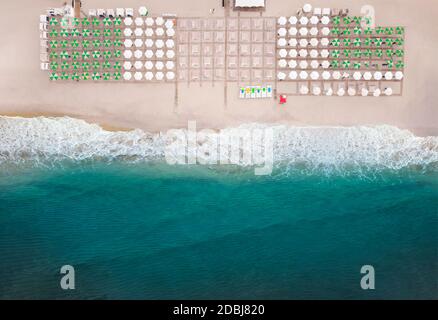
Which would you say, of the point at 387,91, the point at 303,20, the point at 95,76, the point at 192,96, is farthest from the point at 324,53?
the point at 95,76

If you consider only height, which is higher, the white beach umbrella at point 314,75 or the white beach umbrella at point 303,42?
the white beach umbrella at point 303,42

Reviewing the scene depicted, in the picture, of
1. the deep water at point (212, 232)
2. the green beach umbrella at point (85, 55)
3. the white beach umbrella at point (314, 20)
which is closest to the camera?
the deep water at point (212, 232)

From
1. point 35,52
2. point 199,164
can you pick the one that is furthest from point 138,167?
point 35,52

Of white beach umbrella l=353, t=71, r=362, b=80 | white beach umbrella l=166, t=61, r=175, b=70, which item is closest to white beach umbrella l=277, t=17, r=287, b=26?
white beach umbrella l=353, t=71, r=362, b=80

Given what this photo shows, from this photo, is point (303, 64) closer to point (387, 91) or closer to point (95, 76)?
point (387, 91)

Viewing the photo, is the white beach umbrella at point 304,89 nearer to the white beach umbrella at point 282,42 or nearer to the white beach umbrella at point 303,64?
the white beach umbrella at point 303,64

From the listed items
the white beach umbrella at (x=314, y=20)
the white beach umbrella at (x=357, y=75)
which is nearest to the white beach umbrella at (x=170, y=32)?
the white beach umbrella at (x=314, y=20)

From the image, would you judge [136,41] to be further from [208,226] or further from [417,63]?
[417,63]

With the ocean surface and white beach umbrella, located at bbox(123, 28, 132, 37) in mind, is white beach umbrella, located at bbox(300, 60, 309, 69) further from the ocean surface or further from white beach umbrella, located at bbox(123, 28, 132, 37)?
white beach umbrella, located at bbox(123, 28, 132, 37)
